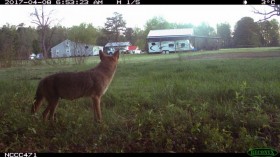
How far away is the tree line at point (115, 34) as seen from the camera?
43.0 ft

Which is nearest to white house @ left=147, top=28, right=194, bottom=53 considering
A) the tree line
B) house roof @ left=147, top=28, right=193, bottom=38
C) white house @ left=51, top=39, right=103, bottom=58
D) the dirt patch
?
house roof @ left=147, top=28, right=193, bottom=38

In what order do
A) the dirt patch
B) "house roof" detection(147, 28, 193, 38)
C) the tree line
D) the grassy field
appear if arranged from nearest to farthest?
the grassy field → the tree line → "house roof" detection(147, 28, 193, 38) → the dirt patch

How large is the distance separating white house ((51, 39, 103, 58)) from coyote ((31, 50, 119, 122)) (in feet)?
25.7

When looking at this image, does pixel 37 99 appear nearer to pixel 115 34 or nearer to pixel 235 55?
pixel 115 34

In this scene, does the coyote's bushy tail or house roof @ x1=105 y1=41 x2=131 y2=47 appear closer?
the coyote's bushy tail

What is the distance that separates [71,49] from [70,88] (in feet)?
35.2

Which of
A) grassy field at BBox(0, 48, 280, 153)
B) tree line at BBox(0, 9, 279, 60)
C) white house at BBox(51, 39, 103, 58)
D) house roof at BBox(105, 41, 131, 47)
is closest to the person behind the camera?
grassy field at BBox(0, 48, 280, 153)

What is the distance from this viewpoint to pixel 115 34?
1282 cm

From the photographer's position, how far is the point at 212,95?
296 inches

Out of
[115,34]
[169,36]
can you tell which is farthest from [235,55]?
[115,34]

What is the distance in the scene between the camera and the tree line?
1310 centimetres

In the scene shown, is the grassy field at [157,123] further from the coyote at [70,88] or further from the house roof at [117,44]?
the house roof at [117,44]

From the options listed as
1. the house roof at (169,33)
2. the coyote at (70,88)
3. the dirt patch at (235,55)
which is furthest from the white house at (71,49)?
the coyote at (70,88)

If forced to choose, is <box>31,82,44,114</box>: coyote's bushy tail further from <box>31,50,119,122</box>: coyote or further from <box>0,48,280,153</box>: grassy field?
<box>0,48,280,153</box>: grassy field
